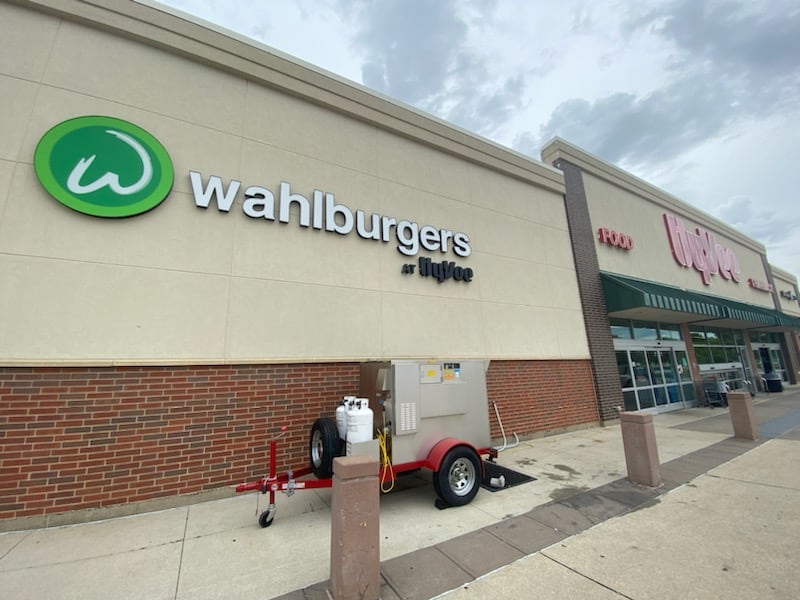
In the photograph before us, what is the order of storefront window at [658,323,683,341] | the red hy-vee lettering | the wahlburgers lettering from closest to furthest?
1. the wahlburgers lettering
2. storefront window at [658,323,683,341]
3. the red hy-vee lettering

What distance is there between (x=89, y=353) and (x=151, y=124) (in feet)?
12.3

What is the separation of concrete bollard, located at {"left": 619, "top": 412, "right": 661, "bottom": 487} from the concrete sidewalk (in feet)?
0.70

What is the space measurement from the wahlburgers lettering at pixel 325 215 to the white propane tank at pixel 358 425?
12.2 feet

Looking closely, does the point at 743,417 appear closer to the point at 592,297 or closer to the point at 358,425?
the point at 592,297

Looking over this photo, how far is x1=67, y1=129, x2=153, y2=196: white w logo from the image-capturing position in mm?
4797

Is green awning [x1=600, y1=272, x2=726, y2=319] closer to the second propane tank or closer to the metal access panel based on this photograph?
the metal access panel

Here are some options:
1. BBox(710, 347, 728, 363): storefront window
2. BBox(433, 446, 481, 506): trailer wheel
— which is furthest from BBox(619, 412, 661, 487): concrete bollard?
BBox(710, 347, 728, 363): storefront window

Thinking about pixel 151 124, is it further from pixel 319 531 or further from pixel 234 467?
pixel 319 531

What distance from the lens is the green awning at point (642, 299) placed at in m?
9.81

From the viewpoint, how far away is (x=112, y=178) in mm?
5000

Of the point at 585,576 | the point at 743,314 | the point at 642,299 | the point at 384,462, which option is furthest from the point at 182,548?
the point at 743,314

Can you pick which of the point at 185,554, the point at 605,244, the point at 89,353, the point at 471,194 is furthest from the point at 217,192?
the point at 605,244

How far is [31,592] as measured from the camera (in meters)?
2.84

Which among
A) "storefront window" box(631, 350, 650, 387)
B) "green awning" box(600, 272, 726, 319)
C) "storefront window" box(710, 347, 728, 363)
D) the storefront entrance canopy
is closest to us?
"green awning" box(600, 272, 726, 319)
